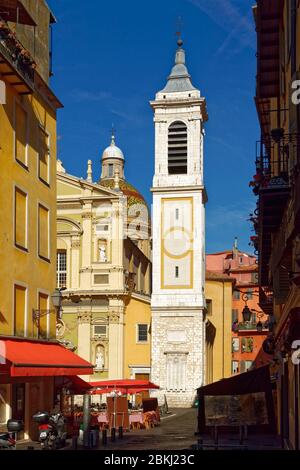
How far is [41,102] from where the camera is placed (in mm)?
26359

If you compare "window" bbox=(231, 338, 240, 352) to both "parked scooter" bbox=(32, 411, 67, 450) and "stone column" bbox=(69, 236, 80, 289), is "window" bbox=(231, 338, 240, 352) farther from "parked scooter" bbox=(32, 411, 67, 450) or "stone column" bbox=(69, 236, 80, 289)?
"parked scooter" bbox=(32, 411, 67, 450)

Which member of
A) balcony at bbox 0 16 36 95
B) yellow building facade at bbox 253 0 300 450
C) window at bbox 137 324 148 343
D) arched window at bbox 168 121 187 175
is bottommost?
window at bbox 137 324 148 343

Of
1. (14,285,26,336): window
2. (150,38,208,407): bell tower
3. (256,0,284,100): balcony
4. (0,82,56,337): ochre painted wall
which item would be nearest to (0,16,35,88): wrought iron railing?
(0,82,56,337): ochre painted wall

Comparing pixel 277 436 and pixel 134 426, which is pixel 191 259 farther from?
pixel 277 436

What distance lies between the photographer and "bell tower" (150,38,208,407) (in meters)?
59.7

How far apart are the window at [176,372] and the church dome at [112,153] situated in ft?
117

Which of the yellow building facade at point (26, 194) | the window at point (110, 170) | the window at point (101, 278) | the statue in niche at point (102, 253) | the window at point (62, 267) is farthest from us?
the window at point (110, 170)

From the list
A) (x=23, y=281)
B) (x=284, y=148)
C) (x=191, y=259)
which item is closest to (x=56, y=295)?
(x=23, y=281)

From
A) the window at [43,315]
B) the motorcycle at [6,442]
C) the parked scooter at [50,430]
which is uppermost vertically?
the window at [43,315]

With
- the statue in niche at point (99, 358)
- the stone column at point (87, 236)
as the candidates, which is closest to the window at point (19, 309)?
the statue in niche at point (99, 358)

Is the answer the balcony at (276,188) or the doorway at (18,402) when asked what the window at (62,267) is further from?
the balcony at (276,188)

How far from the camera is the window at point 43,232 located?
25.7 m

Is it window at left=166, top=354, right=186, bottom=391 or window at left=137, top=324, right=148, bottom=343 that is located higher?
window at left=137, top=324, right=148, bottom=343

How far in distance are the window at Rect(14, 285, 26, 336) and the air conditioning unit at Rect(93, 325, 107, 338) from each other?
36.1 meters
